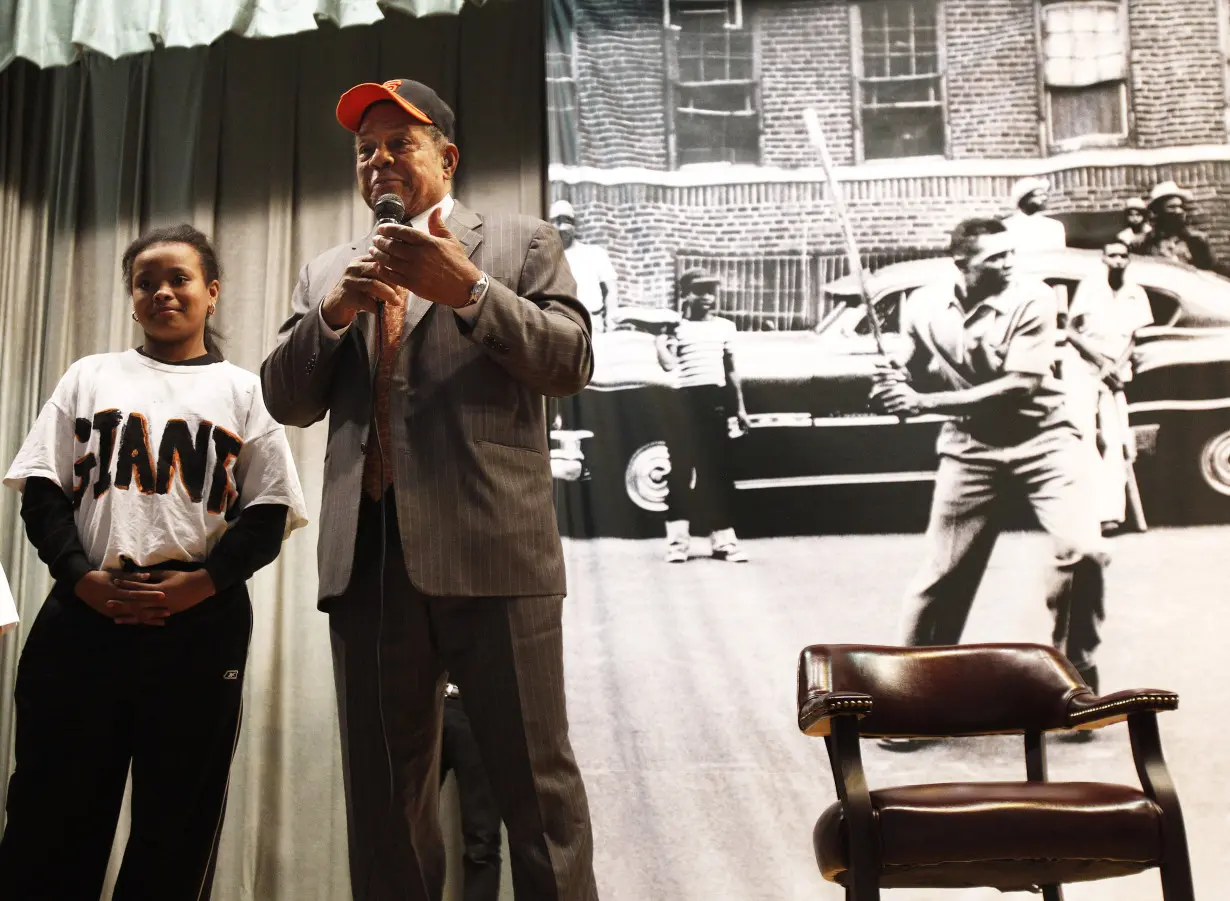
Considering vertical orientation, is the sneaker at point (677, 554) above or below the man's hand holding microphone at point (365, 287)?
below

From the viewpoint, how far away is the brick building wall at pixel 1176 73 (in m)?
3.22

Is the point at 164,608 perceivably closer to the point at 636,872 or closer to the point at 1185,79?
the point at 636,872

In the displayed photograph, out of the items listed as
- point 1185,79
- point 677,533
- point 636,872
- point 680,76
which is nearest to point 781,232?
point 680,76

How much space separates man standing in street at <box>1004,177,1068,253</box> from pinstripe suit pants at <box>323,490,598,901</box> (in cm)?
209

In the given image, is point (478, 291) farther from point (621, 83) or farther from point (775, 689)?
point (621, 83)

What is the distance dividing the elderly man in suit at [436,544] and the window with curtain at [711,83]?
1.63m

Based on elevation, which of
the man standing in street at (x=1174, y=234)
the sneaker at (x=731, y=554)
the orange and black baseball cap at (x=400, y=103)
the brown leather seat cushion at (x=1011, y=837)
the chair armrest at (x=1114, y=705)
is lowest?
the brown leather seat cushion at (x=1011, y=837)

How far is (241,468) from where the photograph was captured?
2344 millimetres

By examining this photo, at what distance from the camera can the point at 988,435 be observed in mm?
3162

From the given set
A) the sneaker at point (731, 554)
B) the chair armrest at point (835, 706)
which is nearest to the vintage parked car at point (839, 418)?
the sneaker at point (731, 554)

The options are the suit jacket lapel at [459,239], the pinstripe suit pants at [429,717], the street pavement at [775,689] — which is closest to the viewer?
the pinstripe suit pants at [429,717]

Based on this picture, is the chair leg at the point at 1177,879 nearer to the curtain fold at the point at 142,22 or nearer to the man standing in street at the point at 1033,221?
the man standing in street at the point at 1033,221

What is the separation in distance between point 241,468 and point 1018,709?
5.50 ft

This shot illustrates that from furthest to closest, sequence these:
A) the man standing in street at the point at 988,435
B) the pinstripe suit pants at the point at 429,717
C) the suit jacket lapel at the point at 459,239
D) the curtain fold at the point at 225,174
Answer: the curtain fold at the point at 225,174
the man standing in street at the point at 988,435
the suit jacket lapel at the point at 459,239
the pinstripe suit pants at the point at 429,717
